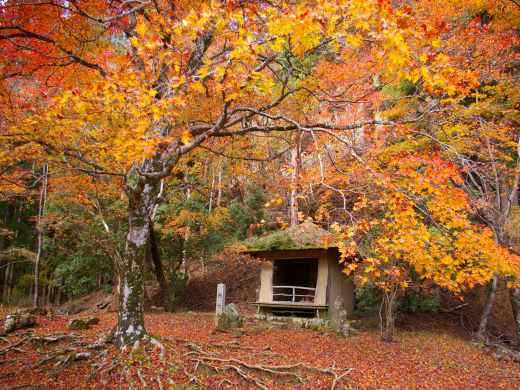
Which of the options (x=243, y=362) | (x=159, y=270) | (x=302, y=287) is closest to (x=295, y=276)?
(x=302, y=287)

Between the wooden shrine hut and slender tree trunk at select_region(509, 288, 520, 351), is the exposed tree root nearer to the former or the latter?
the wooden shrine hut


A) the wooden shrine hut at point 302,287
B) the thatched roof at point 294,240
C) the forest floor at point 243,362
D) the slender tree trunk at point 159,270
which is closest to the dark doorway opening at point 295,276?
the wooden shrine hut at point 302,287

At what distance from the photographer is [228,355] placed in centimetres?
711

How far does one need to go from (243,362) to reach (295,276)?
10501mm

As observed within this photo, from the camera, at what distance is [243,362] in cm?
650

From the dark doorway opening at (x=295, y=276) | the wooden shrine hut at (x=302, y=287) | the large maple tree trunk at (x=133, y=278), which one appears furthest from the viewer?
the dark doorway opening at (x=295, y=276)

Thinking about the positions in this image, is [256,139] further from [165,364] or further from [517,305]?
[165,364]

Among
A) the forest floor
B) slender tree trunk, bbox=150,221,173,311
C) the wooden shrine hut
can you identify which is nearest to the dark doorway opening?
the wooden shrine hut

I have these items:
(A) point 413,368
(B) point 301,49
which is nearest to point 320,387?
(A) point 413,368

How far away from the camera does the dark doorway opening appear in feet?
49.6

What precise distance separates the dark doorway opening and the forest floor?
14.1ft

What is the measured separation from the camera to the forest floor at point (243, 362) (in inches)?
219

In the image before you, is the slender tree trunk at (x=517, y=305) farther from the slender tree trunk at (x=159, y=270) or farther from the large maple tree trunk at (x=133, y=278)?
the slender tree trunk at (x=159, y=270)

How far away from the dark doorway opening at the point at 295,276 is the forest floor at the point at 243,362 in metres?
4.30
